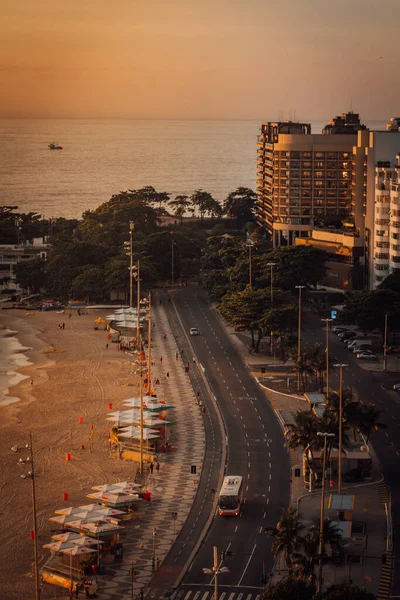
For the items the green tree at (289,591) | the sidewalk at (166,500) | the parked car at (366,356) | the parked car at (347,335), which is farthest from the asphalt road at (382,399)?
the sidewalk at (166,500)

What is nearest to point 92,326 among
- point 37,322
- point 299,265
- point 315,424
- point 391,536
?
point 37,322

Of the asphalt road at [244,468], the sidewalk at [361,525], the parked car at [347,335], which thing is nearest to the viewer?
the sidewalk at [361,525]

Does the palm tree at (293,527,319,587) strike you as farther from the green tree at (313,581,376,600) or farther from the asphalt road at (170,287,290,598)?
the asphalt road at (170,287,290,598)

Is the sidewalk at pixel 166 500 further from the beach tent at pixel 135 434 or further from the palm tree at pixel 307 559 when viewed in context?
the palm tree at pixel 307 559

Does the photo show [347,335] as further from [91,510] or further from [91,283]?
[91,510]

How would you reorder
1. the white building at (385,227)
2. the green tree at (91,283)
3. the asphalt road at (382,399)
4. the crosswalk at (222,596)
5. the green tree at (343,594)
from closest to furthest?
the green tree at (343,594) → the crosswalk at (222,596) → the asphalt road at (382,399) → the white building at (385,227) → the green tree at (91,283)

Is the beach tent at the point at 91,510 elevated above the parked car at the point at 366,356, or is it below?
below
